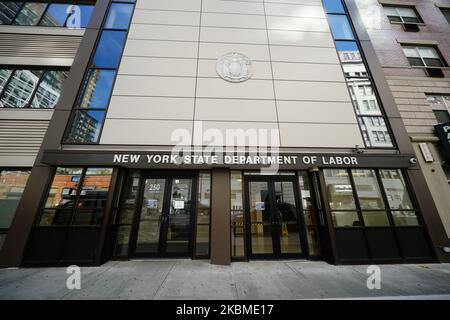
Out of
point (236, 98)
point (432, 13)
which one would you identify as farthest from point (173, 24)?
point (432, 13)

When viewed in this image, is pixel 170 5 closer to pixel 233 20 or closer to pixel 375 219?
pixel 233 20

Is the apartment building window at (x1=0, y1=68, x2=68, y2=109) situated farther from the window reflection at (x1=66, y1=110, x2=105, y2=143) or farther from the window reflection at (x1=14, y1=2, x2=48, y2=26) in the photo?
A: the window reflection at (x1=14, y1=2, x2=48, y2=26)

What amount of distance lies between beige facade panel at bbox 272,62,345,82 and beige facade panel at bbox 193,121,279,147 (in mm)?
2691

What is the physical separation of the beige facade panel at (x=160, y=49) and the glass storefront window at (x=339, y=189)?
770cm

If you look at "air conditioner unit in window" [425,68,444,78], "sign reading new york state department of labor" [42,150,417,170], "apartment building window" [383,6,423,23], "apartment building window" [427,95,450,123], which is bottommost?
"sign reading new york state department of labor" [42,150,417,170]

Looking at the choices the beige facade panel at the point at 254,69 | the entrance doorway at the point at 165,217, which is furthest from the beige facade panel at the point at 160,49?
the entrance doorway at the point at 165,217

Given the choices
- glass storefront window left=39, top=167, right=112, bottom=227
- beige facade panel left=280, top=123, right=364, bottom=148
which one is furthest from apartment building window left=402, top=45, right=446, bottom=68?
glass storefront window left=39, top=167, right=112, bottom=227

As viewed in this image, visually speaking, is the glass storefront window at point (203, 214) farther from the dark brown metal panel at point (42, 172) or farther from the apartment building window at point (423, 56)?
the apartment building window at point (423, 56)

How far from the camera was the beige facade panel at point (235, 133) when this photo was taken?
20.7 ft

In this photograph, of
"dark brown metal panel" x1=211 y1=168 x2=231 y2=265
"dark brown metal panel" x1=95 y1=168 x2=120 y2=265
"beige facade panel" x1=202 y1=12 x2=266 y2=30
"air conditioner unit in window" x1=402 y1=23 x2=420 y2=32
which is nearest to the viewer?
"dark brown metal panel" x1=95 y1=168 x2=120 y2=265

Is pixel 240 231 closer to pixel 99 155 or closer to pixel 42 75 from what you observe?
pixel 99 155

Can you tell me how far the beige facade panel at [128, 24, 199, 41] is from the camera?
7742mm

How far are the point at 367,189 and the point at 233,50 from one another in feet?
26.7

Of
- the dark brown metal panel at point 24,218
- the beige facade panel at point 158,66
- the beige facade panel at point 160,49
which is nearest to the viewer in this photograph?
the dark brown metal panel at point 24,218
